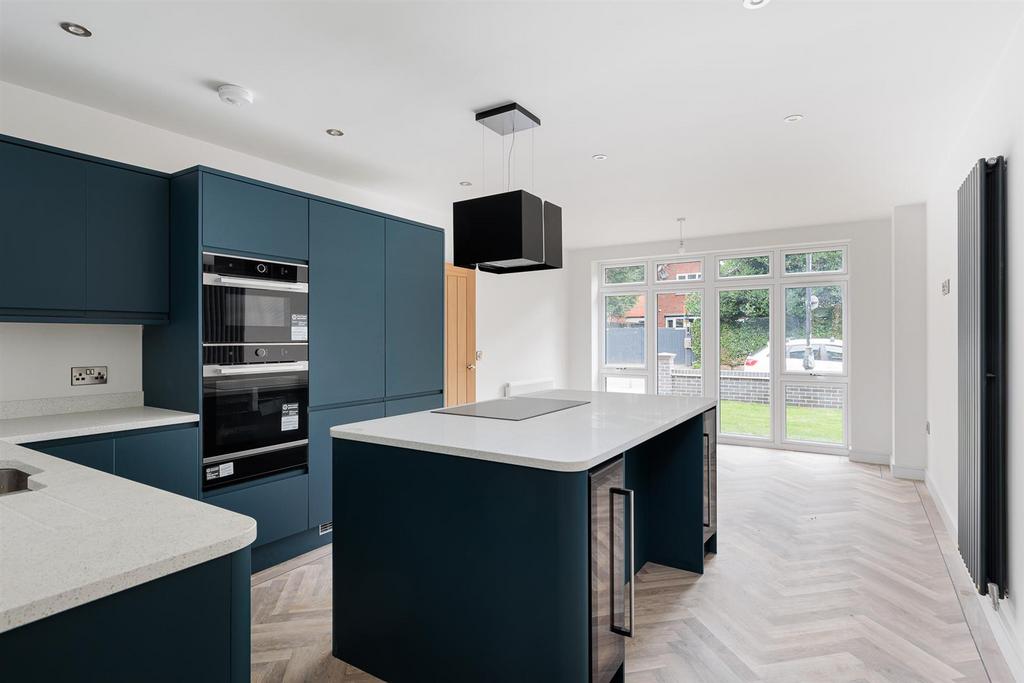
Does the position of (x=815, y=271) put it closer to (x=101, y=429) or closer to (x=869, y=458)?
(x=869, y=458)

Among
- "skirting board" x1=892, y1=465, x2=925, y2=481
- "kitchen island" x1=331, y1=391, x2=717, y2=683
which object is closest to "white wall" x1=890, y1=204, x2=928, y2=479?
"skirting board" x1=892, y1=465, x2=925, y2=481

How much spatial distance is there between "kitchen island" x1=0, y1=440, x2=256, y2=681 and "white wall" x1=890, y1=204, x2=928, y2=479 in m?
5.83

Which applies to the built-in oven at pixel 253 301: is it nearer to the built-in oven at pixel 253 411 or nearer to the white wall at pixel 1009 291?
the built-in oven at pixel 253 411

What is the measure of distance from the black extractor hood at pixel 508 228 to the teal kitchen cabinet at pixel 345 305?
100cm

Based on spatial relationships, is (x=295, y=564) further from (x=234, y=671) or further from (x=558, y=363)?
(x=558, y=363)

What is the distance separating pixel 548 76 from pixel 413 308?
1973mm

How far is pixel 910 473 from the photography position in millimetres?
5035

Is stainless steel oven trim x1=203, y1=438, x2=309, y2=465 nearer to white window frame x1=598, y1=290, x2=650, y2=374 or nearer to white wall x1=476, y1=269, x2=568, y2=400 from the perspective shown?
white wall x1=476, y1=269, x2=568, y2=400

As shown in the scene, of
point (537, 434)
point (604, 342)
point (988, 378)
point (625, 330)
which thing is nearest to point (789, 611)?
point (988, 378)

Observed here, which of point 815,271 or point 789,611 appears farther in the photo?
point 815,271

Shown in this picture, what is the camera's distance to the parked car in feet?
20.1

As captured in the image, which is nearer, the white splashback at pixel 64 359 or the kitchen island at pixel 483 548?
the kitchen island at pixel 483 548

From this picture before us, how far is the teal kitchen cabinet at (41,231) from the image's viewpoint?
2379 mm

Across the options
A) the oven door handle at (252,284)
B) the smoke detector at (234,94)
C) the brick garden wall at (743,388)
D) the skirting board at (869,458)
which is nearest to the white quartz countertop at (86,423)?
the oven door handle at (252,284)
